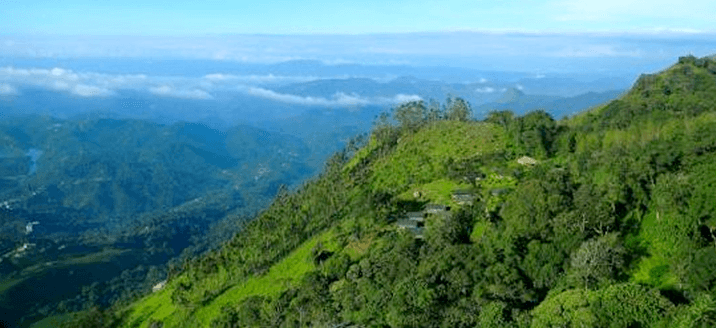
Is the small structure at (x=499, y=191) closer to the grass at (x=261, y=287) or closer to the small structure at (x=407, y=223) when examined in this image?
the small structure at (x=407, y=223)

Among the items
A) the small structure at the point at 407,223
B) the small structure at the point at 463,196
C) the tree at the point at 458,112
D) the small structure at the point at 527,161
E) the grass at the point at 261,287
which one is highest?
the tree at the point at 458,112

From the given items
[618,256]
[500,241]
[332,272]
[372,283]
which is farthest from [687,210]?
[332,272]

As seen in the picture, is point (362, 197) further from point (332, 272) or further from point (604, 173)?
point (604, 173)

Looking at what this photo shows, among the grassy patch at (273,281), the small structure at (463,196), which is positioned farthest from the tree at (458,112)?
the grassy patch at (273,281)

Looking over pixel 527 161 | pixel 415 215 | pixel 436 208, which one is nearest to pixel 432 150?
pixel 527 161

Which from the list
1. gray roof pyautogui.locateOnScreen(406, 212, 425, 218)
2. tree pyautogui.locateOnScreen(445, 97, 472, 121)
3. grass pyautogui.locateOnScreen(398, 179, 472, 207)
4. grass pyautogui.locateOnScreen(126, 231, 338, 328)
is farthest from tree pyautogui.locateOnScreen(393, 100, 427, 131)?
gray roof pyautogui.locateOnScreen(406, 212, 425, 218)

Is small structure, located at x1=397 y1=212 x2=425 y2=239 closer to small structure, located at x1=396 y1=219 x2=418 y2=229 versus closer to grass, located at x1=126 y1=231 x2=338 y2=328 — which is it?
small structure, located at x1=396 y1=219 x2=418 y2=229
